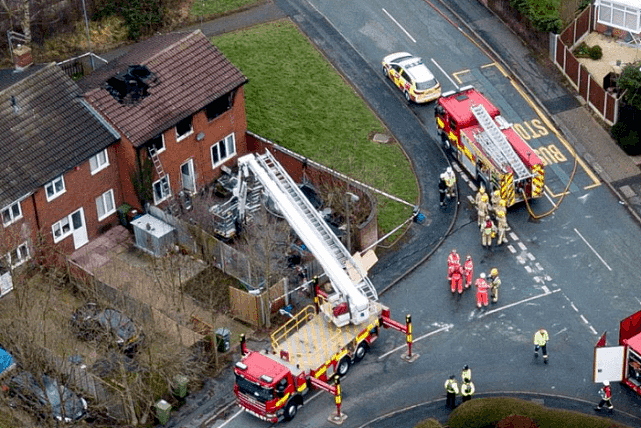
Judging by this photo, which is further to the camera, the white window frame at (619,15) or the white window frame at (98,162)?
the white window frame at (619,15)

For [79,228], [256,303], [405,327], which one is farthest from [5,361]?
[405,327]

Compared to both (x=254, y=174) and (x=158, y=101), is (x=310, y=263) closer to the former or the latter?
(x=254, y=174)

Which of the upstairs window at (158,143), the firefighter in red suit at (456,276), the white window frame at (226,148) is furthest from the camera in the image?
the white window frame at (226,148)

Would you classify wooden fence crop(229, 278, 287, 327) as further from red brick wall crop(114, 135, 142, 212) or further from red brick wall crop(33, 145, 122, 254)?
red brick wall crop(33, 145, 122, 254)

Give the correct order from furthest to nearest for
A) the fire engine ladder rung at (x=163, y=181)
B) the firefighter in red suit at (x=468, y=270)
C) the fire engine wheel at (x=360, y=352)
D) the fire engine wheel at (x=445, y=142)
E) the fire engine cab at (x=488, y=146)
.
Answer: the fire engine wheel at (x=445, y=142)
the fire engine ladder rung at (x=163, y=181)
the fire engine cab at (x=488, y=146)
the firefighter in red suit at (x=468, y=270)
the fire engine wheel at (x=360, y=352)

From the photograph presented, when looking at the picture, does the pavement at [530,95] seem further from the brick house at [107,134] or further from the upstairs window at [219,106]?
the brick house at [107,134]

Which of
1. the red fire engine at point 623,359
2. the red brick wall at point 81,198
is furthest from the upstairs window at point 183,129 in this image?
the red fire engine at point 623,359
